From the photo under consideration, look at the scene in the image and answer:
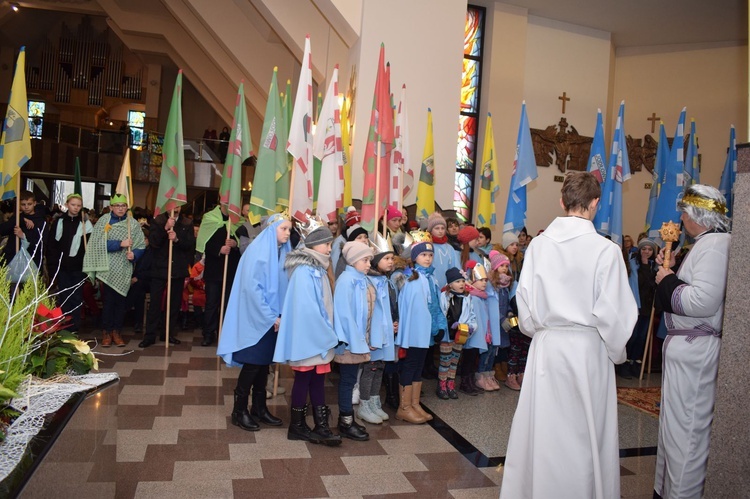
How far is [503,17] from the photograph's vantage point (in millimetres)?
14195

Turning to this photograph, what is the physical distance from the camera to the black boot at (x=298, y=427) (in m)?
5.19

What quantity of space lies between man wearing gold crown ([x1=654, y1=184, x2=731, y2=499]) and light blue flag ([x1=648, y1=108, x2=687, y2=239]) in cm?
567

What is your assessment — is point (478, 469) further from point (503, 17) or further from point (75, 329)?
point (503, 17)

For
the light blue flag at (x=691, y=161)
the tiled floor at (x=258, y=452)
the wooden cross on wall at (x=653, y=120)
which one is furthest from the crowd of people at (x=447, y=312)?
the wooden cross on wall at (x=653, y=120)

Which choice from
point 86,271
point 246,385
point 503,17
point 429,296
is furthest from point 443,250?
point 503,17

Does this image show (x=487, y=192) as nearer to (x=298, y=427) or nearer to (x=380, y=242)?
(x=380, y=242)

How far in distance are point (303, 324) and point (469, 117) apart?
35.1 feet

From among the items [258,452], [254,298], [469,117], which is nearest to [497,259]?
[254,298]

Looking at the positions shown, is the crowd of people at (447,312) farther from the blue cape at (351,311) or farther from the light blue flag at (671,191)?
the light blue flag at (671,191)

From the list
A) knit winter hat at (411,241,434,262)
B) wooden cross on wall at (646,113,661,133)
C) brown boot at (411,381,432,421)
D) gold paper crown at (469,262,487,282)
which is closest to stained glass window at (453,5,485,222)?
wooden cross on wall at (646,113,661,133)

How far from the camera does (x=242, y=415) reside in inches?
213

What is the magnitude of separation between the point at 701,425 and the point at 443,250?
3923 mm

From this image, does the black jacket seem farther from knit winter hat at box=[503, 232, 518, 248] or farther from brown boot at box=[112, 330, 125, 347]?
knit winter hat at box=[503, 232, 518, 248]

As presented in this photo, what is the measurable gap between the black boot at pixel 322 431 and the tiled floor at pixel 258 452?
0.27ft
